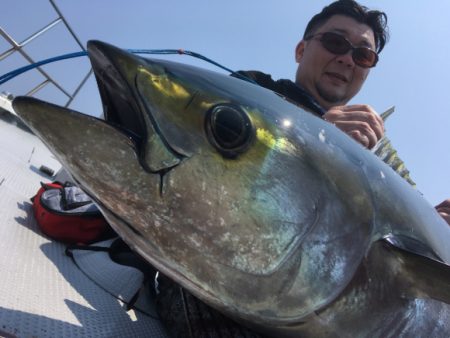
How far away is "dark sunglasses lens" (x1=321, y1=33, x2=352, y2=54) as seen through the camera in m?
2.77

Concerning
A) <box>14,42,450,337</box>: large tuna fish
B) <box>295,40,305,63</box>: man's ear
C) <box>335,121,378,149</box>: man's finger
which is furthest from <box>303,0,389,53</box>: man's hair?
<box>14,42,450,337</box>: large tuna fish

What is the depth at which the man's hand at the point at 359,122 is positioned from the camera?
4.81 ft

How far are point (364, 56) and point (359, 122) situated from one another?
5.17ft

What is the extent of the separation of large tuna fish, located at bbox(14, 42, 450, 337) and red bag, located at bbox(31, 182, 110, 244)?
1332 millimetres

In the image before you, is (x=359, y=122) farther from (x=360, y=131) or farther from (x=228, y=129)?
(x=228, y=129)

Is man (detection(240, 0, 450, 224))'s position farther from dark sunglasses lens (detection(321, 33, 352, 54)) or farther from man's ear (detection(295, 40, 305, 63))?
man's ear (detection(295, 40, 305, 63))

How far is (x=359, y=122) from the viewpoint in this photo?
148 cm

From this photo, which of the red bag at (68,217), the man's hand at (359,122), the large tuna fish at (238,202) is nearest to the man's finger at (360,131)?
the man's hand at (359,122)

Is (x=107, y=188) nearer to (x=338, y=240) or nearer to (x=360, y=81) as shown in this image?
(x=338, y=240)

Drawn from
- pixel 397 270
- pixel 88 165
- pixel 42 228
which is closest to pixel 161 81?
pixel 88 165

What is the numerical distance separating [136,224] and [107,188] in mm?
89

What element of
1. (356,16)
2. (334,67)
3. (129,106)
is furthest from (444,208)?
(129,106)

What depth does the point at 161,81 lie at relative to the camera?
77cm

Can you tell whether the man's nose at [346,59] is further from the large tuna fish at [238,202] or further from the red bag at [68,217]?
the large tuna fish at [238,202]
